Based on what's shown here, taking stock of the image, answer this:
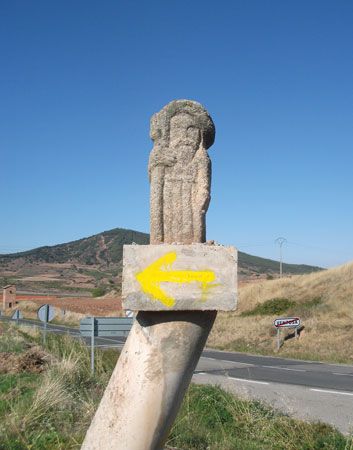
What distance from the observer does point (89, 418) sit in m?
6.43

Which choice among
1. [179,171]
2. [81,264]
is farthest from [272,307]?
[81,264]

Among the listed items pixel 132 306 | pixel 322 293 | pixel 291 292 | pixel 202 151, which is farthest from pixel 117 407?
pixel 291 292

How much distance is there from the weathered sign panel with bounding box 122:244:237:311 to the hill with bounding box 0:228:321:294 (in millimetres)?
101267

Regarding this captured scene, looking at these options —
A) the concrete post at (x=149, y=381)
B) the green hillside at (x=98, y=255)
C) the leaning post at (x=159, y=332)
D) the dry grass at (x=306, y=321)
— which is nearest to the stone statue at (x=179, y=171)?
the leaning post at (x=159, y=332)

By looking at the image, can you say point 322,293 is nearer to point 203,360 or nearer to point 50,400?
point 203,360

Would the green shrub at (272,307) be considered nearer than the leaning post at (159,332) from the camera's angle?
No

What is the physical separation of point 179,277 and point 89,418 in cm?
311

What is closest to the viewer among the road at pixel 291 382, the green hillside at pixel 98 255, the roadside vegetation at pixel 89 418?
the roadside vegetation at pixel 89 418

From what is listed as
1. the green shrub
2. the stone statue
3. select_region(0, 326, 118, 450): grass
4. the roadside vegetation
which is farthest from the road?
the green shrub

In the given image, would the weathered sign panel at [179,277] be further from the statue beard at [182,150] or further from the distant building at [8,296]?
the distant building at [8,296]

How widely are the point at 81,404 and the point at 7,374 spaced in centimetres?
261

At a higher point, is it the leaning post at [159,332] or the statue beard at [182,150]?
the statue beard at [182,150]

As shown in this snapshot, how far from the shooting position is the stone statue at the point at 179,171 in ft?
15.0

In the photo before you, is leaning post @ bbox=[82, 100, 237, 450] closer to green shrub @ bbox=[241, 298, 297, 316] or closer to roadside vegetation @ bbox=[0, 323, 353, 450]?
roadside vegetation @ bbox=[0, 323, 353, 450]
